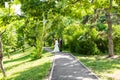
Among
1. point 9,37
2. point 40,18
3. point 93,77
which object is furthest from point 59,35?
point 40,18

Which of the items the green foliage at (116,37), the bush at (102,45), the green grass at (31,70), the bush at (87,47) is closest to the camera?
the green grass at (31,70)

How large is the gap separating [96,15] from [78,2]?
17753mm

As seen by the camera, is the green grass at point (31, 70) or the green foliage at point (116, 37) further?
the green foliage at point (116, 37)

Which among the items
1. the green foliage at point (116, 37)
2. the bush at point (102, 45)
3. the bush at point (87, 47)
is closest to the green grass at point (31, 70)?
the bush at point (87, 47)

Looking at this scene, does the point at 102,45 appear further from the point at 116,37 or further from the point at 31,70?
the point at 31,70

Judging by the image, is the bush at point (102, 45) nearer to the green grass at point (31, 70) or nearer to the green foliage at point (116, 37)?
the green foliage at point (116, 37)

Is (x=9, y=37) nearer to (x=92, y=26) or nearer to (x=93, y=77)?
(x=92, y=26)

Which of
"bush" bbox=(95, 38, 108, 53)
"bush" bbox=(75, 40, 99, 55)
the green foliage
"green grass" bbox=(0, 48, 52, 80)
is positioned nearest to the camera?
"green grass" bbox=(0, 48, 52, 80)

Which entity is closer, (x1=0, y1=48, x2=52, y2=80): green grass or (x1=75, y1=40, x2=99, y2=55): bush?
(x1=0, y1=48, x2=52, y2=80): green grass

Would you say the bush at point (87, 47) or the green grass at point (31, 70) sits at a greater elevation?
the bush at point (87, 47)

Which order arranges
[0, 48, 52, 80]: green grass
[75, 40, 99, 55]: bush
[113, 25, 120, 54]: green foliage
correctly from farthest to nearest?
[75, 40, 99, 55]: bush → [113, 25, 120, 54]: green foliage → [0, 48, 52, 80]: green grass

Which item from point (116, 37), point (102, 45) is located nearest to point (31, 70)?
point (102, 45)

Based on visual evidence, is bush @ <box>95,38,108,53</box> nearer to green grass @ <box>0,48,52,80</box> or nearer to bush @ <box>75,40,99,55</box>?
bush @ <box>75,40,99,55</box>

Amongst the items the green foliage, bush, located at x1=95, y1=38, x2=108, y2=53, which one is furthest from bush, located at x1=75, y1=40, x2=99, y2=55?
the green foliage
